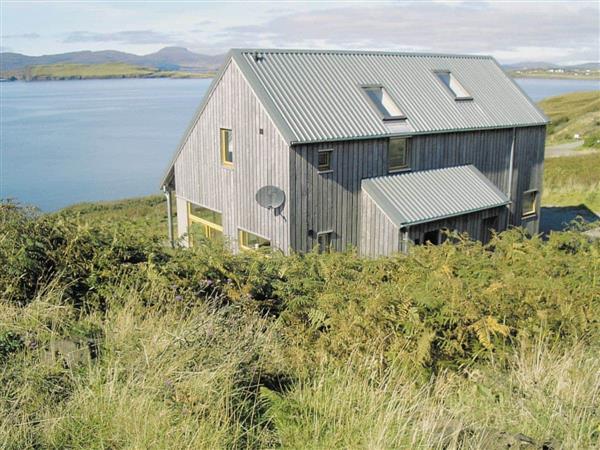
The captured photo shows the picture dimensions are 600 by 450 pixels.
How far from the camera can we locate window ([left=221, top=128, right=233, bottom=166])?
1654 centimetres

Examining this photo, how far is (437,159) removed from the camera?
17609mm

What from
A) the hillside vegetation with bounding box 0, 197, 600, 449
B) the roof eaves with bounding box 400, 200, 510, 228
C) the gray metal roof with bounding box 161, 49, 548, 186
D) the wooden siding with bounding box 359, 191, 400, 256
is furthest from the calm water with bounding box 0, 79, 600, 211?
the hillside vegetation with bounding box 0, 197, 600, 449

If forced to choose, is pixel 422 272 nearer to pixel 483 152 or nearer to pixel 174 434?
pixel 174 434

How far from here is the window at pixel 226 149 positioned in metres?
16.5

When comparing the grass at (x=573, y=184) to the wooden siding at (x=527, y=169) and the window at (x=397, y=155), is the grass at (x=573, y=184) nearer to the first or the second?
the wooden siding at (x=527, y=169)

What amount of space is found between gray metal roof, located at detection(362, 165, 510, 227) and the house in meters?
0.04

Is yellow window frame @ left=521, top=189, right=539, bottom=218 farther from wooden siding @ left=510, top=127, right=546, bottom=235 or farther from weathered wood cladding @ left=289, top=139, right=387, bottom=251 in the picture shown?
weathered wood cladding @ left=289, top=139, right=387, bottom=251

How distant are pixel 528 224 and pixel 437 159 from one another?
543cm

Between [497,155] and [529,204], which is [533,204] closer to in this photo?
[529,204]

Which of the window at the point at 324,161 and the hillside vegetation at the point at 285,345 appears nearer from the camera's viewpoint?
the hillside vegetation at the point at 285,345

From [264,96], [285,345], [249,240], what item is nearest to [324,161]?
[264,96]

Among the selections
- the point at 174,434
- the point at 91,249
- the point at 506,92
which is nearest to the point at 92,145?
the point at 506,92

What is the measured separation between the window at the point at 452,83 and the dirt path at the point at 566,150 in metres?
22.2

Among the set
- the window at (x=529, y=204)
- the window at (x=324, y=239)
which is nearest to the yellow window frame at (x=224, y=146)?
the window at (x=324, y=239)
